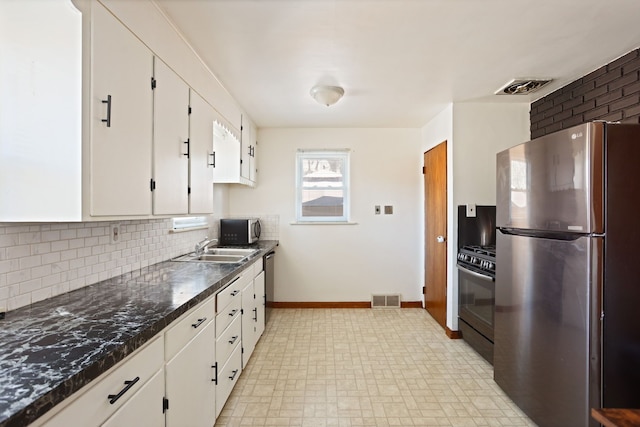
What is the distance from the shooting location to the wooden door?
3.36 metres

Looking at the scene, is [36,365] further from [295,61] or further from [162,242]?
[295,61]

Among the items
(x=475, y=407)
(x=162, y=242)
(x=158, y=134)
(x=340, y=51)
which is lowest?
(x=475, y=407)

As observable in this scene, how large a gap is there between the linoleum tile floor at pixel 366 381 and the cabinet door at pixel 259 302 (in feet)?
0.51

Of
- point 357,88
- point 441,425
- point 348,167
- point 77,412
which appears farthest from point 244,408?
point 348,167

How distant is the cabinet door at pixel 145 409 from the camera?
0.96 meters

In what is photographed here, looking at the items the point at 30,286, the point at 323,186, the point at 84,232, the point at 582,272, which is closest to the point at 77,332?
the point at 30,286

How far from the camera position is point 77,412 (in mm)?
796

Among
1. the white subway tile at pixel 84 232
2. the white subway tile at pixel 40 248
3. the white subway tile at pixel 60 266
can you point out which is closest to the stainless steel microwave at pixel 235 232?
the white subway tile at pixel 84 232

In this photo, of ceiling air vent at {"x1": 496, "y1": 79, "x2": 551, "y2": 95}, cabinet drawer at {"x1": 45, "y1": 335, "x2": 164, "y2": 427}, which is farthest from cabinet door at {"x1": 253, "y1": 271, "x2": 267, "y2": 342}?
ceiling air vent at {"x1": 496, "y1": 79, "x2": 551, "y2": 95}

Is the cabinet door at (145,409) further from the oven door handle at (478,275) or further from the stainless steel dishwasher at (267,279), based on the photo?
the oven door handle at (478,275)

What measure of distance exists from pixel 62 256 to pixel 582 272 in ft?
8.50

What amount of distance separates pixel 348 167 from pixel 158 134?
9.22ft

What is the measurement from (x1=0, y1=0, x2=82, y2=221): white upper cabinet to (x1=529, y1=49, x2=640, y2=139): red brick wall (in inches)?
131

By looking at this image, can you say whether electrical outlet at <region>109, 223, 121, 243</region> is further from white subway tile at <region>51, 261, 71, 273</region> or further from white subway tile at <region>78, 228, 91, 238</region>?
white subway tile at <region>51, 261, 71, 273</region>
